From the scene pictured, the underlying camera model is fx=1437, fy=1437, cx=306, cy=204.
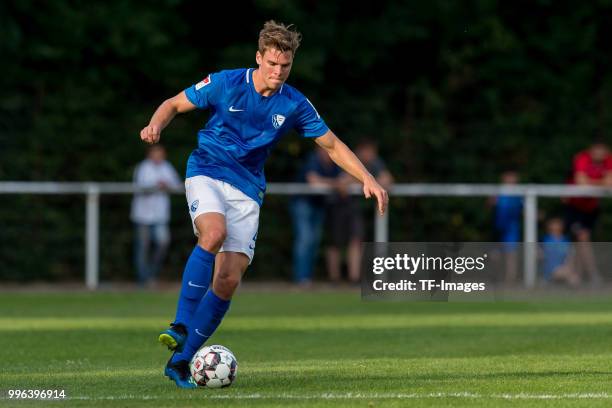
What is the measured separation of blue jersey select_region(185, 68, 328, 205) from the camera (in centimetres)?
945

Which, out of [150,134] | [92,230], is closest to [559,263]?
[92,230]

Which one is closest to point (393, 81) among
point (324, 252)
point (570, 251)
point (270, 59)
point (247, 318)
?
point (324, 252)

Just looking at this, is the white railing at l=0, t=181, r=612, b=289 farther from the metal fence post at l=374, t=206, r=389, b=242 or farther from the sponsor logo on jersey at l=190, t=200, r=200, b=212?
the sponsor logo on jersey at l=190, t=200, r=200, b=212

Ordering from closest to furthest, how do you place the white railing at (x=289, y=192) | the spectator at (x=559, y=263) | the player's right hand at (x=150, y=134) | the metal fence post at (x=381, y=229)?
the player's right hand at (x=150, y=134)
the spectator at (x=559, y=263)
the white railing at (x=289, y=192)
the metal fence post at (x=381, y=229)

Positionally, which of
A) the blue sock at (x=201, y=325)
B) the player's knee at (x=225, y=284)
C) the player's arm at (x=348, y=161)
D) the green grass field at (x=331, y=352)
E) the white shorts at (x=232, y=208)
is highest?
the player's arm at (x=348, y=161)

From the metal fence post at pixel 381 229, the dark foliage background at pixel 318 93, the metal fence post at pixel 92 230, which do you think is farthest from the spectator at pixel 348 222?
the metal fence post at pixel 92 230

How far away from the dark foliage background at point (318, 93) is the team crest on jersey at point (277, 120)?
12.3m

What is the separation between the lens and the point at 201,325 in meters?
9.12

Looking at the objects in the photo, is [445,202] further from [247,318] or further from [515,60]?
[247,318]

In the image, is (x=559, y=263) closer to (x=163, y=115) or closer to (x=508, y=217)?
(x=508, y=217)

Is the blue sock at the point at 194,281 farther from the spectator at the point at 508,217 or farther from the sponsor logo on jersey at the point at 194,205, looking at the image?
the spectator at the point at 508,217

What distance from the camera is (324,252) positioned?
22.5m

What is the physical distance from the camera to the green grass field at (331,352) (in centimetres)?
Answer: 834

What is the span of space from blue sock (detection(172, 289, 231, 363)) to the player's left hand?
120cm
